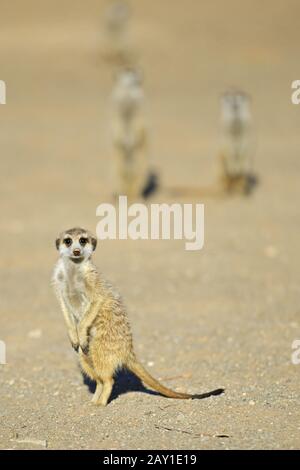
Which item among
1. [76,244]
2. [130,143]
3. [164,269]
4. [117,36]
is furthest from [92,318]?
[117,36]

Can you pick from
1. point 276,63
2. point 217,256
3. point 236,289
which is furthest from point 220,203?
point 276,63

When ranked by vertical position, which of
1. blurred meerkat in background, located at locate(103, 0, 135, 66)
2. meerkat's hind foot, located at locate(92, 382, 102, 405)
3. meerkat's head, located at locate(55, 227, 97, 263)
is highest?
blurred meerkat in background, located at locate(103, 0, 135, 66)

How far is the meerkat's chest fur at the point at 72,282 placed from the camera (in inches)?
172

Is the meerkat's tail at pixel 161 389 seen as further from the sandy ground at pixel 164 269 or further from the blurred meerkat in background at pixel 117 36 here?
the blurred meerkat in background at pixel 117 36

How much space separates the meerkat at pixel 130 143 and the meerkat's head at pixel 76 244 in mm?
6096

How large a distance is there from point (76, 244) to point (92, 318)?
A: 0.38m

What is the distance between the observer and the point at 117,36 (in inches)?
874

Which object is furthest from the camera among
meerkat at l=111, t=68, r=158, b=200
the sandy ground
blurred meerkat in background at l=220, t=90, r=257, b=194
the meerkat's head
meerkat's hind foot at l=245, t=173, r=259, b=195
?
meerkat's hind foot at l=245, t=173, r=259, b=195

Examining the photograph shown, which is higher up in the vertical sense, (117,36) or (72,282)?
(117,36)

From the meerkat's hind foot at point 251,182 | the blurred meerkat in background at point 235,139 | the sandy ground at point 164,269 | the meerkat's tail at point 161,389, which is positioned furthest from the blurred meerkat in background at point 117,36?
the meerkat's tail at point 161,389

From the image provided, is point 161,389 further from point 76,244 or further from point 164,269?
point 164,269

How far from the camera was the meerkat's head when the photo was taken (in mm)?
4324

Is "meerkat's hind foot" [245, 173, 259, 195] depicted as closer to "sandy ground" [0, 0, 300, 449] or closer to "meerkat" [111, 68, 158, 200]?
"sandy ground" [0, 0, 300, 449]

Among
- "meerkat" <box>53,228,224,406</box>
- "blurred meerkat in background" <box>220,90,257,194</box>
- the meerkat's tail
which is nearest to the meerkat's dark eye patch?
"meerkat" <box>53,228,224,406</box>
